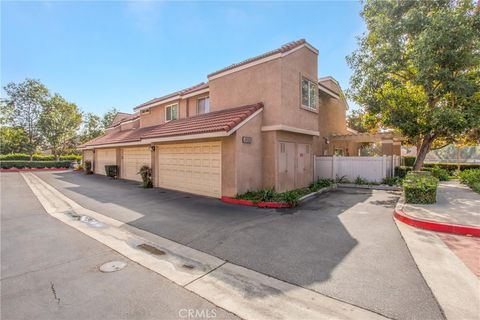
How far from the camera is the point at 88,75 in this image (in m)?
19.2

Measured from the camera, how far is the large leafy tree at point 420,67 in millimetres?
10086

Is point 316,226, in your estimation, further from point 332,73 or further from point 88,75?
point 88,75

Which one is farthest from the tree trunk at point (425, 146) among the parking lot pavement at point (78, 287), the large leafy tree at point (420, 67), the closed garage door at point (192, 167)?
the parking lot pavement at point (78, 287)

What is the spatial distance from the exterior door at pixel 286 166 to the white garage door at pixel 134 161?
1036cm

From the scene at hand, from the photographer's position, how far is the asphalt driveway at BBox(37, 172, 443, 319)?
144 inches

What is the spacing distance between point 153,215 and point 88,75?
16.9 m

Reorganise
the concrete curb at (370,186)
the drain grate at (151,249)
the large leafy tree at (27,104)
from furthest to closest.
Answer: the large leafy tree at (27,104), the concrete curb at (370,186), the drain grate at (151,249)

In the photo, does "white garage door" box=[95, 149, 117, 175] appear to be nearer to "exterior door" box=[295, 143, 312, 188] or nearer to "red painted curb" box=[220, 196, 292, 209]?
"red painted curb" box=[220, 196, 292, 209]

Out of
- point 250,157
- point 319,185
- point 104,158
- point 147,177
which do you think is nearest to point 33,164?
point 104,158

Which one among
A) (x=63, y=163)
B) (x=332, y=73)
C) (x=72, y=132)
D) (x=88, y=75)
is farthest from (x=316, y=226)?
(x=72, y=132)

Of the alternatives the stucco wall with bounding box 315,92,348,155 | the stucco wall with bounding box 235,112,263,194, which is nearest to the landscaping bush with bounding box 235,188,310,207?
the stucco wall with bounding box 235,112,263,194

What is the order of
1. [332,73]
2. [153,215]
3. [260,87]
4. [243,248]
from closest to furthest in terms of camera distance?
[243,248] < [153,215] < [260,87] < [332,73]

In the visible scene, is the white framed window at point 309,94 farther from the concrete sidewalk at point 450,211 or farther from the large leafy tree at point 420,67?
the concrete sidewalk at point 450,211

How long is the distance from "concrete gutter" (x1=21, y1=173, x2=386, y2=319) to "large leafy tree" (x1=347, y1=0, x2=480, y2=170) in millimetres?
11066
